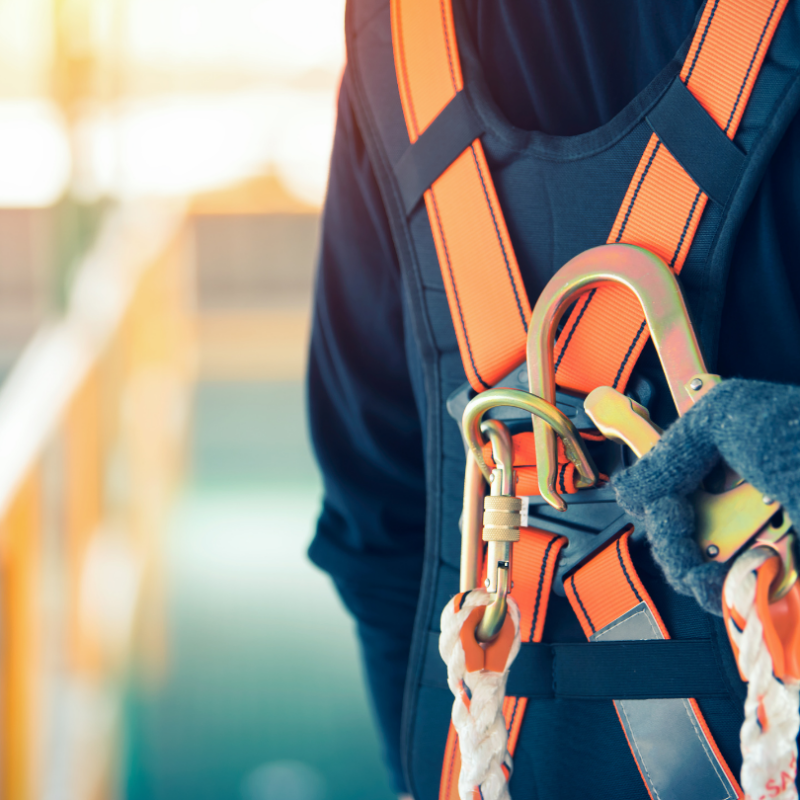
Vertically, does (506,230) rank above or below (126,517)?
above

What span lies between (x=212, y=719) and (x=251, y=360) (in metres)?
3.95

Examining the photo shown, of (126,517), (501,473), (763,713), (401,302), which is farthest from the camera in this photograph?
(126,517)

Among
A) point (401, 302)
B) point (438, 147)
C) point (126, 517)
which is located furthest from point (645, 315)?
point (126, 517)

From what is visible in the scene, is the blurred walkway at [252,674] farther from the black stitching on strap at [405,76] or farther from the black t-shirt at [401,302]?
the black stitching on strap at [405,76]

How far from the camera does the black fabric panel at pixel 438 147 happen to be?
21.7 inches

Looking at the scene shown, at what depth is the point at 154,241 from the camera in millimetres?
3607

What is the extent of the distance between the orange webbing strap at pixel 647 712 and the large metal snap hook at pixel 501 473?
61 millimetres

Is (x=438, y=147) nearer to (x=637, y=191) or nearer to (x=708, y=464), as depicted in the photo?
(x=637, y=191)

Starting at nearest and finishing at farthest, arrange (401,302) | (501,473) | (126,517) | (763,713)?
(763,713)
(501,473)
(401,302)
(126,517)

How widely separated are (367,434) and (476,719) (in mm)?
347

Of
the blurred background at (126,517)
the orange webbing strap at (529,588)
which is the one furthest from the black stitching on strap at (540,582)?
the blurred background at (126,517)

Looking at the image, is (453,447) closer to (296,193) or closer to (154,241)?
(154,241)

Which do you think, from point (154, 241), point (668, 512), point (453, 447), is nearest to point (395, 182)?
point (453, 447)

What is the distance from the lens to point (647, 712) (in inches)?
21.4
